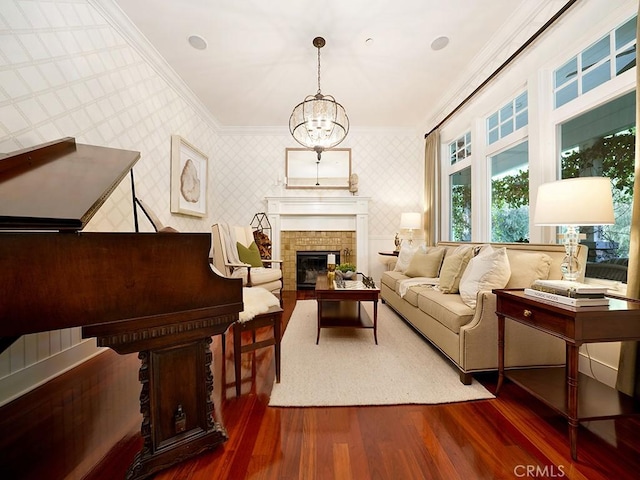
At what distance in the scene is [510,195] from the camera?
3113 mm

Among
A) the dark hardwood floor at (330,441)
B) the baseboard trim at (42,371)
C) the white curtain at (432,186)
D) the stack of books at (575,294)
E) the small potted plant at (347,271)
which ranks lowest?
the dark hardwood floor at (330,441)

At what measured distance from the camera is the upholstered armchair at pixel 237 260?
3463 mm

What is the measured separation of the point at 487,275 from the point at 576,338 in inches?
33.8

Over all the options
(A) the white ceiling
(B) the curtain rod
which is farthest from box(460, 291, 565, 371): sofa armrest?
(A) the white ceiling

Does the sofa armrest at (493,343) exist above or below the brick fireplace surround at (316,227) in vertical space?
below

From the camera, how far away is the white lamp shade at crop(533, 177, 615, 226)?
1.44m

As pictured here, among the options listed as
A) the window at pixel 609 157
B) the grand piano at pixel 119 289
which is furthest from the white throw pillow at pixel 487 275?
the grand piano at pixel 119 289

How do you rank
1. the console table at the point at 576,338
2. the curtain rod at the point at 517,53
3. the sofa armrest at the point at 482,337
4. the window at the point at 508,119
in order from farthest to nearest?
the window at the point at 508,119 < the curtain rod at the point at 517,53 < the sofa armrest at the point at 482,337 < the console table at the point at 576,338

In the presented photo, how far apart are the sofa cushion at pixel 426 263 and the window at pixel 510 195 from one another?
2.51 ft

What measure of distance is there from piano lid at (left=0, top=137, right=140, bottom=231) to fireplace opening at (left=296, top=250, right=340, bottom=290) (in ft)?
13.0

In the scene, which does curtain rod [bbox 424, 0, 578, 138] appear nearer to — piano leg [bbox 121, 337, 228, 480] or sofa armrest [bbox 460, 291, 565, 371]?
sofa armrest [bbox 460, 291, 565, 371]

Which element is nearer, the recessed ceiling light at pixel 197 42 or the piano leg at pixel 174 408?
the piano leg at pixel 174 408

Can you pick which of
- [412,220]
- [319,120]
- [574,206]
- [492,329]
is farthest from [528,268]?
[412,220]

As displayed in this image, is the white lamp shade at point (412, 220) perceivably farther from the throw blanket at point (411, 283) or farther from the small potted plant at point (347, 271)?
the small potted plant at point (347, 271)
